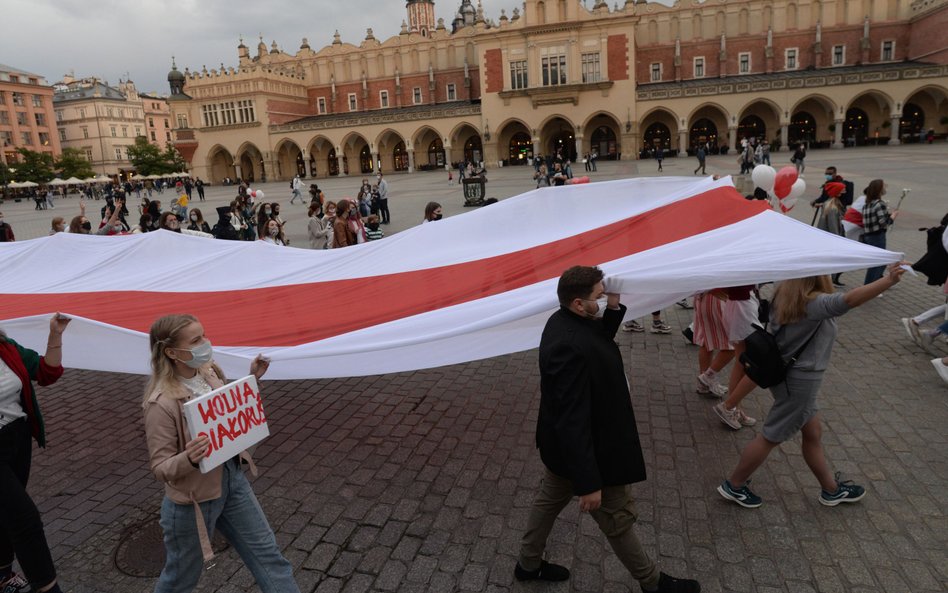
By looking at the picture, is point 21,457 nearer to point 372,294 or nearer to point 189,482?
point 189,482

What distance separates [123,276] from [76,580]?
3525 mm

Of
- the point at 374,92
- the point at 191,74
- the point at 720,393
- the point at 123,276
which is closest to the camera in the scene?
the point at 720,393

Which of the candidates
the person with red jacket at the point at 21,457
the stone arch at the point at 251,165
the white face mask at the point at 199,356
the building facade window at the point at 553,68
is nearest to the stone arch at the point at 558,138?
the building facade window at the point at 553,68

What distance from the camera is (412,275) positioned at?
5027mm

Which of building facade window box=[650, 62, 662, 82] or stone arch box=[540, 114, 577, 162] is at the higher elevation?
building facade window box=[650, 62, 662, 82]

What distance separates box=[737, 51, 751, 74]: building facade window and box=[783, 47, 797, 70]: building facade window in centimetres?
273

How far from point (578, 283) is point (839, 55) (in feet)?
177

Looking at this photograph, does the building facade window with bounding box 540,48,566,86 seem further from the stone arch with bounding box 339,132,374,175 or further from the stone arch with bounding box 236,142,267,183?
the stone arch with bounding box 236,142,267,183

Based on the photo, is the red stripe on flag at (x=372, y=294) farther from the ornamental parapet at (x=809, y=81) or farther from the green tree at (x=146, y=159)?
the green tree at (x=146, y=159)

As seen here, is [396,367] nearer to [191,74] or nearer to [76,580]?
[76,580]

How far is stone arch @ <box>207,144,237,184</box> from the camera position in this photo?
171ft

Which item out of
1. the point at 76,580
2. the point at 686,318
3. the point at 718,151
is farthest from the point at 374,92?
the point at 76,580

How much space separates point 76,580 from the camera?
332cm

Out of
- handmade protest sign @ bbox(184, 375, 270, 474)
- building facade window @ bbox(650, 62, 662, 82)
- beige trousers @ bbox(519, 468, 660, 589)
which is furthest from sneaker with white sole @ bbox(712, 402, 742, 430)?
building facade window @ bbox(650, 62, 662, 82)
